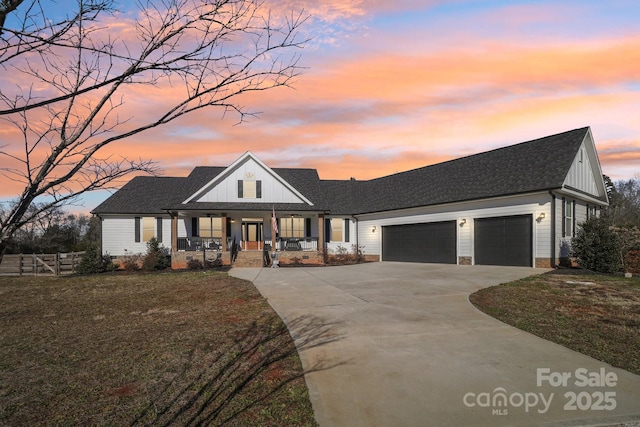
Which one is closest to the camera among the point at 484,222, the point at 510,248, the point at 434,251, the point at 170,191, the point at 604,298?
the point at 604,298

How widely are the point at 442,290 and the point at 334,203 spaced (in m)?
18.9

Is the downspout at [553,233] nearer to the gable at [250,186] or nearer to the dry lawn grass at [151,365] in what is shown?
the dry lawn grass at [151,365]

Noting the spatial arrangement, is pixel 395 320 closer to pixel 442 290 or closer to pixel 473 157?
pixel 442 290

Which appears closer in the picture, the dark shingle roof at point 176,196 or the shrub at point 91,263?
the shrub at point 91,263

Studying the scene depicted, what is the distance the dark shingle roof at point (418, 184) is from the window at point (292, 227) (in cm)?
198

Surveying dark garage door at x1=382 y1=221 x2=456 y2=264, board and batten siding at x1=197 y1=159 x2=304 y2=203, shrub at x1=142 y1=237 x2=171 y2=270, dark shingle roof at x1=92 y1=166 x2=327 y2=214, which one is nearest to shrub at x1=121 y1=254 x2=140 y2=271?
shrub at x1=142 y1=237 x2=171 y2=270

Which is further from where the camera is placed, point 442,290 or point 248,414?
point 442,290

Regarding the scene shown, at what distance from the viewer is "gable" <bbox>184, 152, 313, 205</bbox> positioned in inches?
1010

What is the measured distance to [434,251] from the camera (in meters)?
23.2

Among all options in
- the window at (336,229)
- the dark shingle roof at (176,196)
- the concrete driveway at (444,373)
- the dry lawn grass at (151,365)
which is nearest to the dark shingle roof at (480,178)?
the window at (336,229)

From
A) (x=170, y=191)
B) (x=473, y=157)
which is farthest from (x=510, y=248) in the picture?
(x=170, y=191)

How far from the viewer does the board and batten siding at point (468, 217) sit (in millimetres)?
17906

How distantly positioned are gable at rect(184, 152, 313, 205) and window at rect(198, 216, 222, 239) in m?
1.74

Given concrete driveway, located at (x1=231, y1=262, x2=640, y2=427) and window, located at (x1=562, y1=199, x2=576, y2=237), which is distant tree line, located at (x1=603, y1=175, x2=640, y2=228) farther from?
concrete driveway, located at (x1=231, y1=262, x2=640, y2=427)
